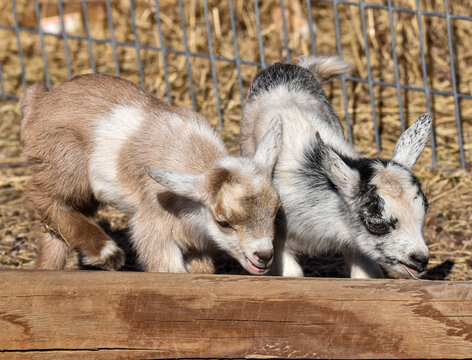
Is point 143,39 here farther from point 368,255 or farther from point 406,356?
point 406,356

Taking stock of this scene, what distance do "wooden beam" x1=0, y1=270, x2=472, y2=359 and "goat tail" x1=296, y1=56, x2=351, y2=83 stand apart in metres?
2.07

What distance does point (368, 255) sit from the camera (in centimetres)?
423

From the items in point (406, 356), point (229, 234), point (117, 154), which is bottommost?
point (406, 356)

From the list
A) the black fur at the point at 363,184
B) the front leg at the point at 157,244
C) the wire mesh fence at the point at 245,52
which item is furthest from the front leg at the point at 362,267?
the wire mesh fence at the point at 245,52

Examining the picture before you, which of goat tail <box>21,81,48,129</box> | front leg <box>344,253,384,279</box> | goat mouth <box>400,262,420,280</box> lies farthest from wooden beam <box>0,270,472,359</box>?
goat tail <box>21,81,48,129</box>

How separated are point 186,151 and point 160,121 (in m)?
0.26

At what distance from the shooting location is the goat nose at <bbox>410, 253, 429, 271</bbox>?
12.9 feet

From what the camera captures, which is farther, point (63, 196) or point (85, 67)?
point (85, 67)

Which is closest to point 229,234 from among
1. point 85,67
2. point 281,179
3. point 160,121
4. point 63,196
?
point 281,179

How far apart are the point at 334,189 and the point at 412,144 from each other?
45 cm

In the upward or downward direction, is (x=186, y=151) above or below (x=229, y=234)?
above

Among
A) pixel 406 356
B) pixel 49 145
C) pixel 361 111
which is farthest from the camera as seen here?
pixel 361 111

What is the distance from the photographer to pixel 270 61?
8367mm

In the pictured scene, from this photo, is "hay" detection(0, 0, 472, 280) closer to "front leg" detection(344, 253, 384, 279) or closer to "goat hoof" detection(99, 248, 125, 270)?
"front leg" detection(344, 253, 384, 279)
